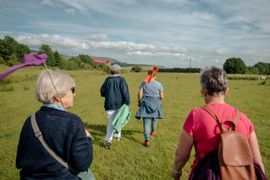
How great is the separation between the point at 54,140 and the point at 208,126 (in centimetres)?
157

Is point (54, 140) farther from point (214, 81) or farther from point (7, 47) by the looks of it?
point (7, 47)

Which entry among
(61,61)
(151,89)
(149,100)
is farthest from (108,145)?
(61,61)

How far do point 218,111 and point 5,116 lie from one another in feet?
43.9

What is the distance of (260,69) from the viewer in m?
125

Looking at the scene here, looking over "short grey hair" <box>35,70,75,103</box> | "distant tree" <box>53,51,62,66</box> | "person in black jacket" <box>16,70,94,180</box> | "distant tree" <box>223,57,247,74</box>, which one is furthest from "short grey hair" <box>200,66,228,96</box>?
"distant tree" <box>223,57,247,74</box>

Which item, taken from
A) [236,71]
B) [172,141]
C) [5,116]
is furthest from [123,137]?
[236,71]

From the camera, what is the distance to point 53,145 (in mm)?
2498

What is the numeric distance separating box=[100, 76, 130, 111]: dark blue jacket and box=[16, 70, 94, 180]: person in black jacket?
430 cm

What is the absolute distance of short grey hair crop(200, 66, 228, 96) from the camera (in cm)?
269

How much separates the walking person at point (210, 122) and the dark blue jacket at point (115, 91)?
14.2 feet

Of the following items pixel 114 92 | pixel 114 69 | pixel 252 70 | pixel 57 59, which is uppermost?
pixel 57 59

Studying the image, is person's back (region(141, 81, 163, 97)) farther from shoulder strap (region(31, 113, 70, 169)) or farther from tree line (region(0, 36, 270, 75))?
tree line (region(0, 36, 270, 75))

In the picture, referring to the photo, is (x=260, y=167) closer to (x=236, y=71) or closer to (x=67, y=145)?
(x=67, y=145)

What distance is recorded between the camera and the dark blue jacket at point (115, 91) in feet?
22.9
